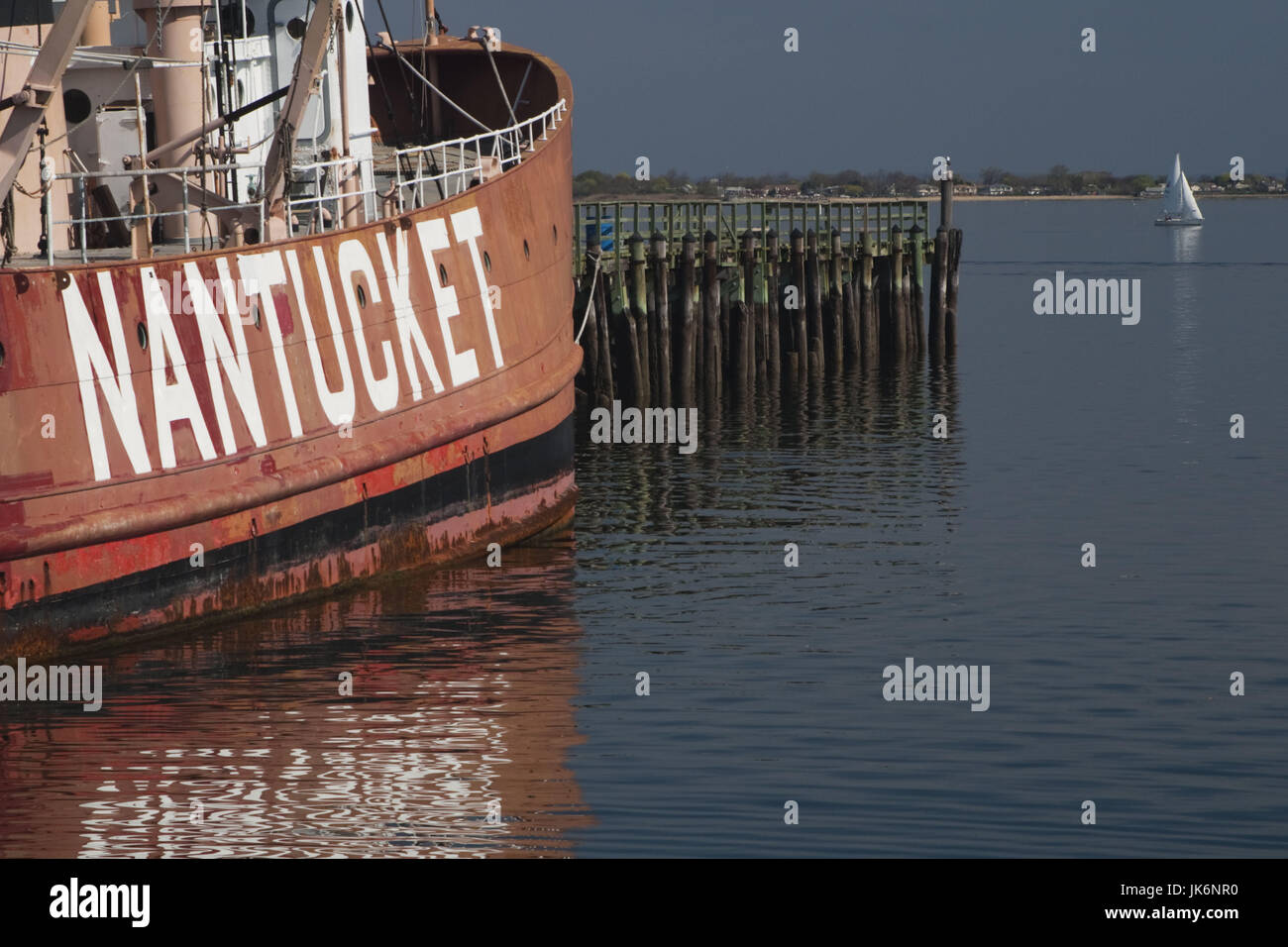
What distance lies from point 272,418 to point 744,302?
22.3m

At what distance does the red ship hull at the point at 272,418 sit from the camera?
45.8ft

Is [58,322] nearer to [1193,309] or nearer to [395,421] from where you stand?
[395,421]

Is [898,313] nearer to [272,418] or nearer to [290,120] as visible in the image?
[290,120]

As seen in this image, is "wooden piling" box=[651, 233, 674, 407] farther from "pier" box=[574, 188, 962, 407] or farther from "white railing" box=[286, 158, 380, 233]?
"white railing" box=[286, 158, 380, 233]

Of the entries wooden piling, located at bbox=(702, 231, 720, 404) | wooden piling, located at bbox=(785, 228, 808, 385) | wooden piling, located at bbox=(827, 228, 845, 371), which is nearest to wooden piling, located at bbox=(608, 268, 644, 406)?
wooden piling, located at bbox=(702, 231, 720, 404)

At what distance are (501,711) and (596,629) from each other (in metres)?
3.11

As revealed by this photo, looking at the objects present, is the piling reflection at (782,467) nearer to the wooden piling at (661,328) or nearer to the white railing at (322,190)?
the wooden piling at (661,328)

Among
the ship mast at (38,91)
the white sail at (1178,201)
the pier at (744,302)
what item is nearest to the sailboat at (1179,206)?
the white sail at (1178,201)

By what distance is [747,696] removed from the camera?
14617 mm

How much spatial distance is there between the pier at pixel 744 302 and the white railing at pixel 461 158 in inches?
228

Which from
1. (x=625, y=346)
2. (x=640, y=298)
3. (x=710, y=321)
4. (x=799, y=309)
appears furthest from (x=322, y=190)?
(x=799, y=309)

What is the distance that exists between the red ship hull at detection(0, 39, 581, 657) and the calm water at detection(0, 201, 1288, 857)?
0.54m

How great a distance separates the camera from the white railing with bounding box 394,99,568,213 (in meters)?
19.2

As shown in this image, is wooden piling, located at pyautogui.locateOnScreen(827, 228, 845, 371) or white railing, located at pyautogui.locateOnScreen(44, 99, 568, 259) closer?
white railing, located at pyautogui.locateOnScreen(44, 99, 568, 259)
